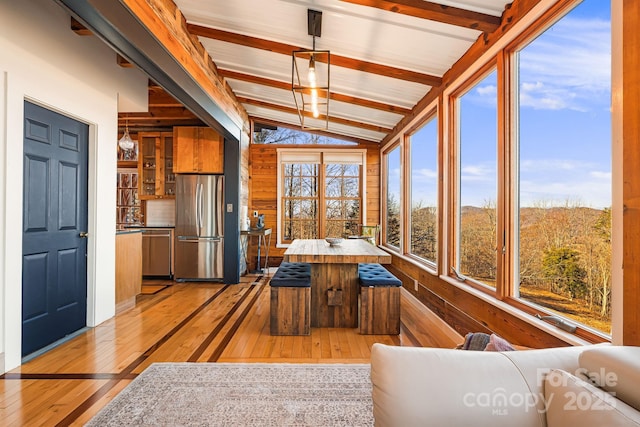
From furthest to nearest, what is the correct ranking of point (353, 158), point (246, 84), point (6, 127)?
point (353, 158), point (246, 84), point (6, 127)

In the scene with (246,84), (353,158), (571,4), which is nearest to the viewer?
(571,4)

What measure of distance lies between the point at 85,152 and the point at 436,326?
3933 mm

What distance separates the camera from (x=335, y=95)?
4684 mm

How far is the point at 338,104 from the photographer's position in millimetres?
5117

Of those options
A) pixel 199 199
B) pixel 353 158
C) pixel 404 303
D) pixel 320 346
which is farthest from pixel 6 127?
pixel 353 158

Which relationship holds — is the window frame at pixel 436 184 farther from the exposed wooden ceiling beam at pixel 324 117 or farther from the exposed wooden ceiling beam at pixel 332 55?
the exposed wooden ceiling beam at pixel 324 117

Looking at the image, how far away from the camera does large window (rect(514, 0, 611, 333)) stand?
164 cm

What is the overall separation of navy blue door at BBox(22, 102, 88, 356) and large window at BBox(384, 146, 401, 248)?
4403 mm

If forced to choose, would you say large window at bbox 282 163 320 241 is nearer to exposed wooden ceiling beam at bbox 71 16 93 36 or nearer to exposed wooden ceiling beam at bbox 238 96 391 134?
exposed wooden ceiling beam at bbox 238 96 391 134

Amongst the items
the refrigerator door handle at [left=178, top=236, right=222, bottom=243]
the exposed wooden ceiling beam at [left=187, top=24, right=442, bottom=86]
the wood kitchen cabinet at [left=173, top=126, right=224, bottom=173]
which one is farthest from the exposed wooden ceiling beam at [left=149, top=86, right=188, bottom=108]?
the refrigerator door handle at [left=178, top=236, right=222, bottom=243]

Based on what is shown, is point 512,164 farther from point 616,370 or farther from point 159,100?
point 159,100

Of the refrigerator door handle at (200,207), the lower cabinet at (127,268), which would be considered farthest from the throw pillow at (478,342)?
the refrigerator door handle at (200,207)

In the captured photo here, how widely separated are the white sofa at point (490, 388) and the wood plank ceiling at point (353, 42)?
236 cm

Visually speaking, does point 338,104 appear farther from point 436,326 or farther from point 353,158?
point 436,326
